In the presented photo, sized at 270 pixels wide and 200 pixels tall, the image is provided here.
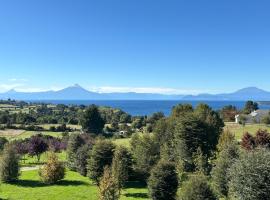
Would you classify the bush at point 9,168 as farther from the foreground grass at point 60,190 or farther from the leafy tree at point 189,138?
the leafy tree at point 189,138

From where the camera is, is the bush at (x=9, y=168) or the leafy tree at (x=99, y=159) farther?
the bush at (x=9, y=168)

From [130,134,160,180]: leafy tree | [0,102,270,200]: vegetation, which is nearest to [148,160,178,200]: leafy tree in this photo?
[0,102,270,200]: vegetation

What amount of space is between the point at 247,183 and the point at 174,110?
63.0 m

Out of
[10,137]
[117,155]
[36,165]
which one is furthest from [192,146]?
[10,137]

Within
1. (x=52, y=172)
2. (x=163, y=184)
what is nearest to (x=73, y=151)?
(x=52, y=172)

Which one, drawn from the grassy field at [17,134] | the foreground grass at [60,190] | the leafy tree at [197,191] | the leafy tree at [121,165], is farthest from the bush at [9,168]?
the grassy field at [17,134]

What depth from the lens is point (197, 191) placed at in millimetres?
41344

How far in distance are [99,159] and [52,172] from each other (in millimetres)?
8402

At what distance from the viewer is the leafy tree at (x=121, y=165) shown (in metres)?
54.1

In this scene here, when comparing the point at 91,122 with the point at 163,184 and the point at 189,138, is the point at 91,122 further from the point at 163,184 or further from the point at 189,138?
the point at 163,184

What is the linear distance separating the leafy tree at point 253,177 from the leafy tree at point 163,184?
12.7 metres

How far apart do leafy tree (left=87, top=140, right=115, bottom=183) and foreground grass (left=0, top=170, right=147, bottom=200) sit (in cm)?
188

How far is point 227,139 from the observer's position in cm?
6788

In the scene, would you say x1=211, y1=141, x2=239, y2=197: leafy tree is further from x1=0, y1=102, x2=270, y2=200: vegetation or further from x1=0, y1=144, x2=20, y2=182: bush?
x1=0, y1=144, x2=20, y2=182: bush
